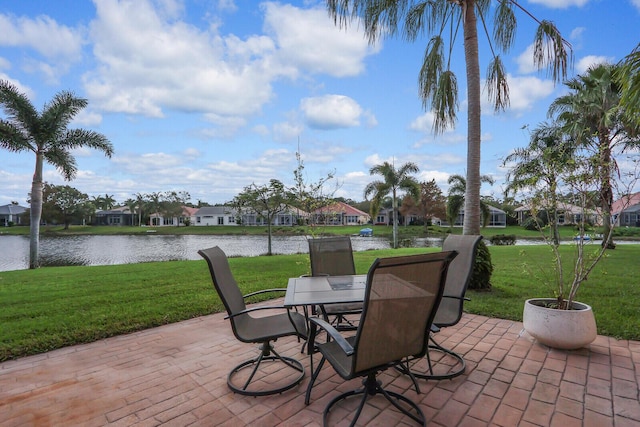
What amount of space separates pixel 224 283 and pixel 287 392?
100cm

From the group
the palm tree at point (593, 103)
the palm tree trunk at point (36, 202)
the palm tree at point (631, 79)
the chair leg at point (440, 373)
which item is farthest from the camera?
the palm tree trunk at point (36, 202)

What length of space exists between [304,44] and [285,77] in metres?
2.87

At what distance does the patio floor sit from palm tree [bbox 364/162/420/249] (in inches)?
612

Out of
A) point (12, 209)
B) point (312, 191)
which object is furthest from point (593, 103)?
point (12, 209)

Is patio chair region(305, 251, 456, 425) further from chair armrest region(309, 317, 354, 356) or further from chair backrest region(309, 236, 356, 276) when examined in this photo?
chair backrest region(309, 236, 356, 276)

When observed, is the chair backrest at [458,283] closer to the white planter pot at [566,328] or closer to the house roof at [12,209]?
the white planter pot at [566,328]

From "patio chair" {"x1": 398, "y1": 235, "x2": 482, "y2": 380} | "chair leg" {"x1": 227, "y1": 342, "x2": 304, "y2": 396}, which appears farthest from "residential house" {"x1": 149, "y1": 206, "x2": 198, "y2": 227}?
"patio chair" {"x1": 398, "y1": 235, "x2": 482, "y2": 380}

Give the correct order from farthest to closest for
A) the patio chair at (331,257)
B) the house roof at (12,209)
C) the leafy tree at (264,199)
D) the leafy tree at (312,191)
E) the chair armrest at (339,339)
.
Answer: the house roof at (12,209), the leafy tree at (264,199), the leafy tree at (312,191), the patio chair at (331,257), the chair armrest at (339,339)

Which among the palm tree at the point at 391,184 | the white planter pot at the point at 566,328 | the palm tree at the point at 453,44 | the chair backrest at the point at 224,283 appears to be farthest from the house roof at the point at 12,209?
the white planter pot at the point at 566,328

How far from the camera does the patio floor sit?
218cm

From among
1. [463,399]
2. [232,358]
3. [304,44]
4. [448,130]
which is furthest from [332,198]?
[463,399]

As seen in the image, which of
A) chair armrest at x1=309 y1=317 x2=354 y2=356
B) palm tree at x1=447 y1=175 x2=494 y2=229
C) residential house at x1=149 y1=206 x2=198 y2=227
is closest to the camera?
chair armrest at x1=309 y1=317 x2=354 y2=356

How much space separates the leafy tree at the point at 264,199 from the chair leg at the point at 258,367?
45.9 feet

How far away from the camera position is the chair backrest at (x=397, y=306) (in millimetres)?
1774
